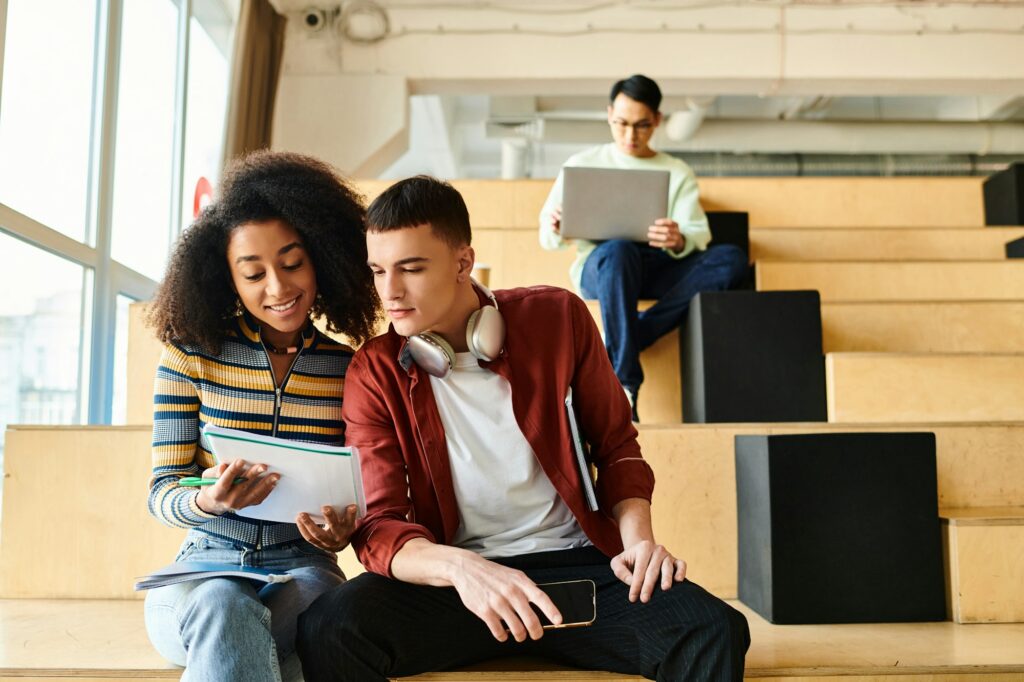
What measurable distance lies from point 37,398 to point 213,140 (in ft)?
5.70

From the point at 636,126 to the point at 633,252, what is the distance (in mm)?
547

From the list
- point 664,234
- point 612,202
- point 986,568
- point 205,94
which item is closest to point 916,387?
point 986,568

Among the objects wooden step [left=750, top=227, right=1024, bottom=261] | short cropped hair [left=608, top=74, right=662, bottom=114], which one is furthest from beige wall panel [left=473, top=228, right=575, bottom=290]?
wooden step [left=750, top=227, right=1024, bottom=261]

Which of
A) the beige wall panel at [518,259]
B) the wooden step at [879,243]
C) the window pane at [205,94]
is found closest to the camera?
the beige wall panel at [518,259]

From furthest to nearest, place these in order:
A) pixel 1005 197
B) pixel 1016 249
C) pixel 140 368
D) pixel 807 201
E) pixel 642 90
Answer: pixel 807 201
pixel 1005 197
pixel 1016 249
pixel 642 90
pixel 140 368

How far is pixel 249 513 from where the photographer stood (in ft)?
4.12

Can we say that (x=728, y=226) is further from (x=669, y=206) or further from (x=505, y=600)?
(x=505, y=600)

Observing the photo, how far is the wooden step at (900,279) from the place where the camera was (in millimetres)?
2998

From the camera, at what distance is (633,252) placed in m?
2.58

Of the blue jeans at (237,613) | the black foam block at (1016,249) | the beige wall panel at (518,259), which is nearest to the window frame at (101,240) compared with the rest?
the beige wall panel at (518,259)

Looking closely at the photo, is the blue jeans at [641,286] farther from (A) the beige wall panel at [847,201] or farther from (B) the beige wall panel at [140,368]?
(B) the beige wall panel at [140,368]

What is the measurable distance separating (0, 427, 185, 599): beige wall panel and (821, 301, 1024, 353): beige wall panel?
186 cm

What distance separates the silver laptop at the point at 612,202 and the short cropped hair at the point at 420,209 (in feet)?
3.88

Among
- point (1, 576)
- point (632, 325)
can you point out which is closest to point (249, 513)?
point (1, 576)
